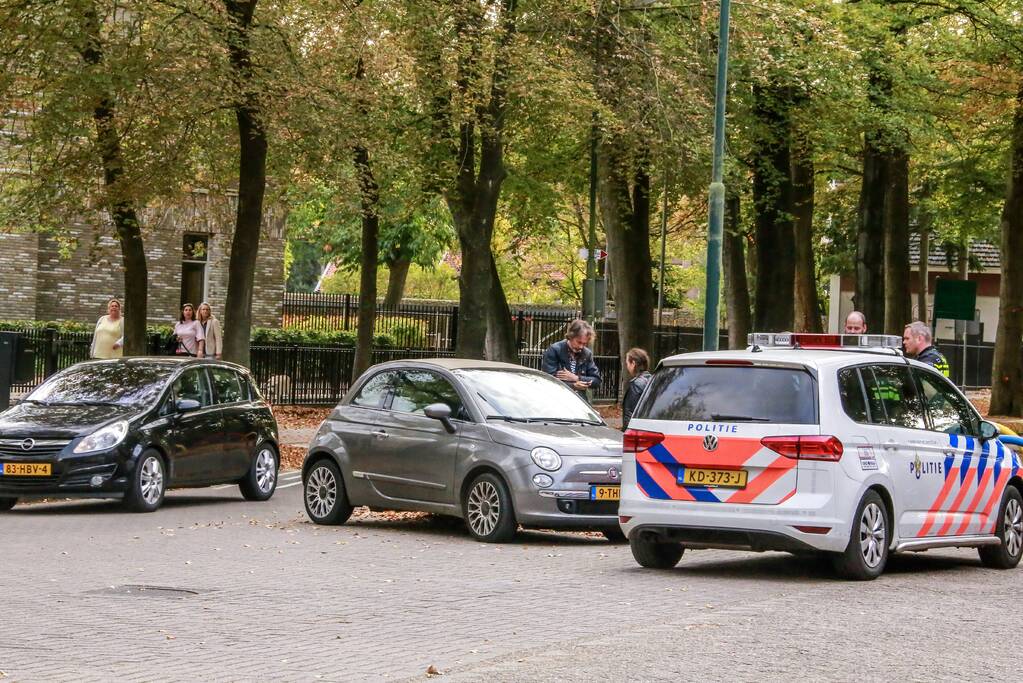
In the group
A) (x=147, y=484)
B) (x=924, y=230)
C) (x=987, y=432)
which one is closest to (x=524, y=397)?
(x=987, y=432)

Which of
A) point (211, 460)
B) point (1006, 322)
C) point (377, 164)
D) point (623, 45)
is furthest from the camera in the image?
point (1006, 322)

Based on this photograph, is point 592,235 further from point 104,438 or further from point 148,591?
point 148,591

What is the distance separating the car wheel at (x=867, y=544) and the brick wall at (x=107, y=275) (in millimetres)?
25496

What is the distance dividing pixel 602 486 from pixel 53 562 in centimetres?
465

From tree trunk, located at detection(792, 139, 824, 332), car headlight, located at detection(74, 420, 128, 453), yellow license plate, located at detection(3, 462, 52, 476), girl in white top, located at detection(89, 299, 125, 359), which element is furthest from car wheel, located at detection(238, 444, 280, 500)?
tree trunk, located at detection(792, 139, 824, 332)

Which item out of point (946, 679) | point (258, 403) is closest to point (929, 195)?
point (258, 403)

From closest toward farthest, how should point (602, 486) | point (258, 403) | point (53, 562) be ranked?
point (53, 562), point (602, 486), point (258, 403)

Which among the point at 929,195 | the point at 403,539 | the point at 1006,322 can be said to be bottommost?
the point at 403,539

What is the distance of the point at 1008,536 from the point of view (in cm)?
1400

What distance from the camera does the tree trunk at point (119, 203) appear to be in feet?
75.2

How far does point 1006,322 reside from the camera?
34375 millimetres

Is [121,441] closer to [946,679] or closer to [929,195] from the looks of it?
[946,679]

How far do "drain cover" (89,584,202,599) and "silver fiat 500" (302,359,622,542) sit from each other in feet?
13.6

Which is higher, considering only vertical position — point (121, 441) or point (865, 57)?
point (865, 57)
